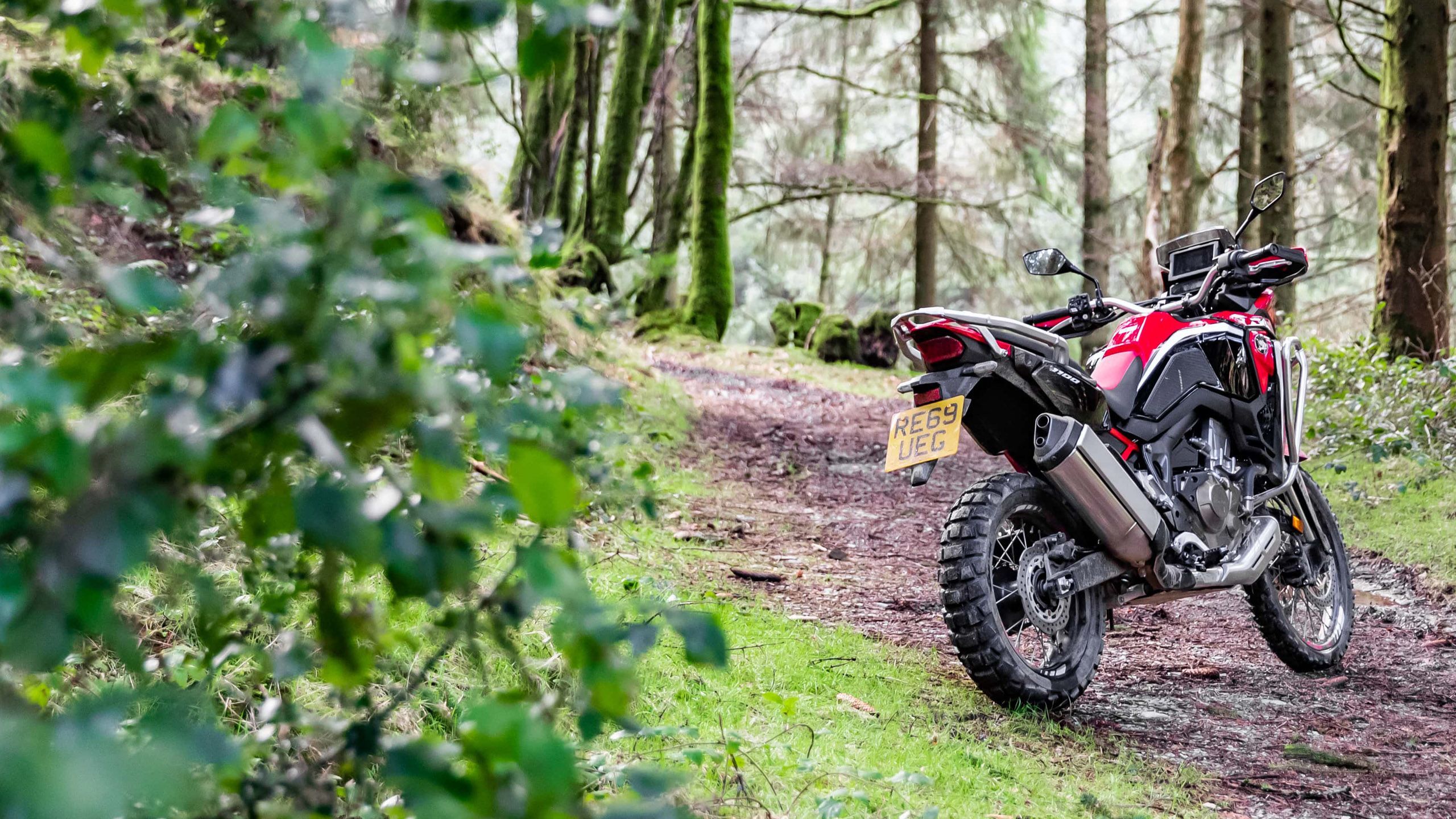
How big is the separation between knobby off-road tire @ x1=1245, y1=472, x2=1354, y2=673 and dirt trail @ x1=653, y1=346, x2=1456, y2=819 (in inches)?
3.8

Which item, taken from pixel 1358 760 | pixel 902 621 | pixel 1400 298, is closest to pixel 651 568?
pixel 902 621

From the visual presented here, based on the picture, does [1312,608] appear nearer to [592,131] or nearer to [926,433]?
[926,433]

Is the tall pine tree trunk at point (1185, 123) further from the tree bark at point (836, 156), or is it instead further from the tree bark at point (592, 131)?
the tree bark at point (836, 156)

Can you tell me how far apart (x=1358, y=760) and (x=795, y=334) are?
1371 centimetres

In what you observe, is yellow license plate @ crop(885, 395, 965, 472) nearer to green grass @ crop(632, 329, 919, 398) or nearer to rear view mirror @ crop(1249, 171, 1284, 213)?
rear view mirror @ crop(1249, 171, 1284, 213)

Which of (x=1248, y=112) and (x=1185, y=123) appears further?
(x=1248, y=112)

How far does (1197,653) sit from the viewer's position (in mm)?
4520

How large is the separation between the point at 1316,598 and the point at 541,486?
15.2 feet

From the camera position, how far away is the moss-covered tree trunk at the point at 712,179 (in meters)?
15.1

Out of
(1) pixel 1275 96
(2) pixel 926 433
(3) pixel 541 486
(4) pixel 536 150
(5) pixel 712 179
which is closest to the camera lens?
(3) pixel 541 486

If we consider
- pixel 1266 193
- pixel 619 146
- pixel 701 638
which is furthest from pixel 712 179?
pixel 701 638

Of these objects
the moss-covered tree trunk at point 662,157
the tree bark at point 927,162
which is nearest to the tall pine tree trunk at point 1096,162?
the tree bark at point 927,162

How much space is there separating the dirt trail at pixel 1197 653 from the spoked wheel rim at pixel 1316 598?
172 millimetres

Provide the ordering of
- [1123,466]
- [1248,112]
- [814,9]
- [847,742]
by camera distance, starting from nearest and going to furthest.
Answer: [847,742] → [1123,466] → [1248,112] → [814,9]
